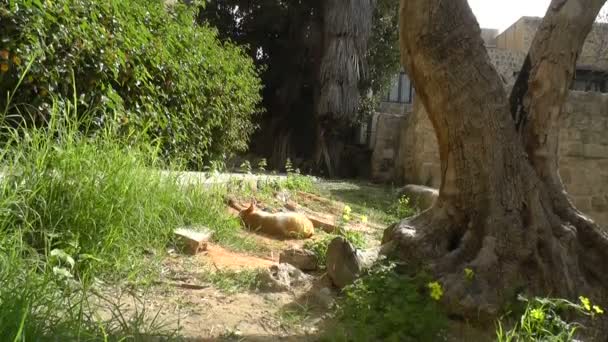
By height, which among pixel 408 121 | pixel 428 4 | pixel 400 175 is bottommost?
pixel 400 175

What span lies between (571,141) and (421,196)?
8.58 ft

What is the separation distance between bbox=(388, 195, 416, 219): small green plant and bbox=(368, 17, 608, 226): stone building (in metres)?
1.98

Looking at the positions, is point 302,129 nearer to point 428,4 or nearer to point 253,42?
point 253,42

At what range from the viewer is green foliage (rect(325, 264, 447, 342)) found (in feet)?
8.79

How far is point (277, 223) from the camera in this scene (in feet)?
17.5

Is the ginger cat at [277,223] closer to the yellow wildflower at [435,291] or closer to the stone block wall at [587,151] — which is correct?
the yellow wildflower at [435,291]

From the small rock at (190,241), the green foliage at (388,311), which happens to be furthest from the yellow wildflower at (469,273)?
the small rock at (190,241)

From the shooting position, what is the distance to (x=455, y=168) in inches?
132

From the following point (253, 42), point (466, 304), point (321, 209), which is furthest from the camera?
point (253, 42)

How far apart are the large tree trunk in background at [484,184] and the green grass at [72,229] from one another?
150 cm

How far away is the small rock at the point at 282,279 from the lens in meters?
3.52

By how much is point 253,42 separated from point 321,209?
8.89 meters

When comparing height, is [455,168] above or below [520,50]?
below

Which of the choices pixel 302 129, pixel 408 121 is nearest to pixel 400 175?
pixel 408 121
